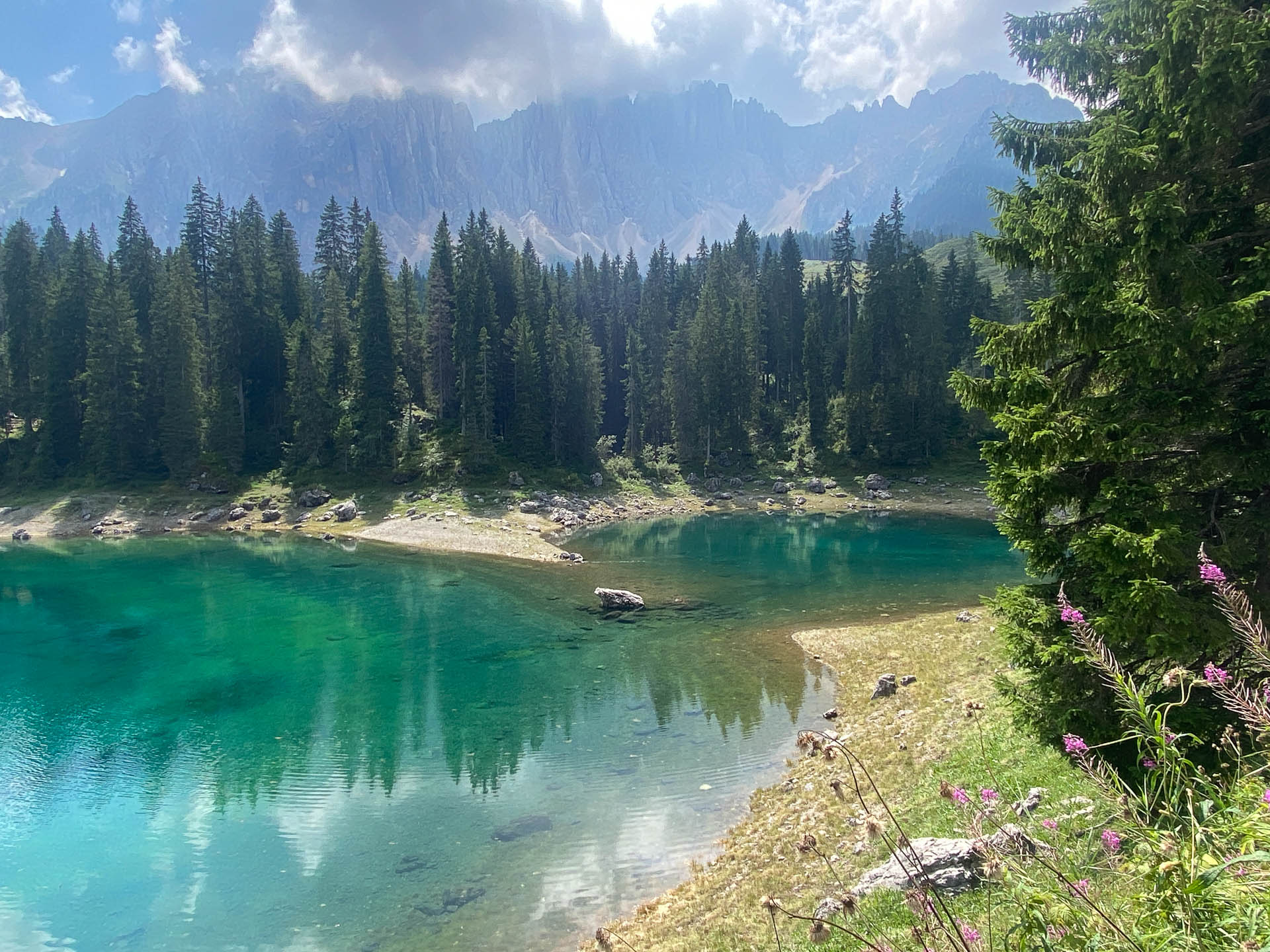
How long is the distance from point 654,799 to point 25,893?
461 inches

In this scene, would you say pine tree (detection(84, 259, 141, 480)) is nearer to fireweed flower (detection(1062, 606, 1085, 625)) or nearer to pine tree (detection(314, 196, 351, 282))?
pine tree (detection(314, 196, 351, 282))

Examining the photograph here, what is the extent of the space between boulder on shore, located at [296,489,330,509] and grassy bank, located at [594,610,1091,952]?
5608cm

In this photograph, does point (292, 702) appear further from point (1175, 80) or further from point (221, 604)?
point (1175, 80)

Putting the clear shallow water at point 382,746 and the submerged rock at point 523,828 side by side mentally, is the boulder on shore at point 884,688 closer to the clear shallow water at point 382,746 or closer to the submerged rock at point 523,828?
the clear shallow water at point 382,746

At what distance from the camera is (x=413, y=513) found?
2343 inches

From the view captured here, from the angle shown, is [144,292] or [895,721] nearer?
[895,721]

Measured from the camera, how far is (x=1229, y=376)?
30.2 ft

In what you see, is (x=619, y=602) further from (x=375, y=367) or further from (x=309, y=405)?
(x=309, y=405)

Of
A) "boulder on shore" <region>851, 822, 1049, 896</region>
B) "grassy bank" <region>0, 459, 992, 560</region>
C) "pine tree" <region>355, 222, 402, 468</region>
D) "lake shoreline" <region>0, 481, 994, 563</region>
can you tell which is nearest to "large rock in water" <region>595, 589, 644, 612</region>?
"grassy bank" <region>0, 459, 992, 560</region>

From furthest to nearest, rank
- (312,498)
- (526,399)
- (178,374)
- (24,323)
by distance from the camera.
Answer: (526,399), (24,323), (178,374), (312,498)

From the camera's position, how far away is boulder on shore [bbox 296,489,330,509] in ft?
208

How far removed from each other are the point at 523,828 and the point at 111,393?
73598mm

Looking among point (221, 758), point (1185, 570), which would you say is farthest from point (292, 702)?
point (1185, 570)

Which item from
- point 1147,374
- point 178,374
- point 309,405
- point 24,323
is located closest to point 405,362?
point 309,405
